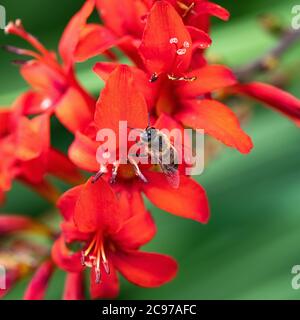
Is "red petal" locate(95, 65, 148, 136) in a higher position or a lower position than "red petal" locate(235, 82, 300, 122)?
lower

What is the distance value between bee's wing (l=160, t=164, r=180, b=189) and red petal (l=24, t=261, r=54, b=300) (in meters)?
0.32

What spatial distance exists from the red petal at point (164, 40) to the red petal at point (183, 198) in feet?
0.45

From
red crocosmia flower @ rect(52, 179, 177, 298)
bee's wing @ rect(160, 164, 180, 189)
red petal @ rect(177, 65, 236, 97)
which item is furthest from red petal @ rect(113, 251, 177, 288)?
red petal @ rect(177, 65, 236, 97)

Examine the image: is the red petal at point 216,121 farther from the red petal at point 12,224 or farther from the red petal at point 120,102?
the red petal at point 12,224

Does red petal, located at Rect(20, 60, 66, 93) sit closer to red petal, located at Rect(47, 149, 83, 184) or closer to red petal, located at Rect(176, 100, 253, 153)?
red petal, located at Rect(47, 149, 83, 184)

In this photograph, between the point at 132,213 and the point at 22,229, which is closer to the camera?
the point at 132,213

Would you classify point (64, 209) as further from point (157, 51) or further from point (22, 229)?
point (22, 229)

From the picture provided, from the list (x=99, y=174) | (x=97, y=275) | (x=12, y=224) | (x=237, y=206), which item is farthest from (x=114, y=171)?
(x=237, y=206)

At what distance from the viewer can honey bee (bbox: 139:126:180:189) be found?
35.2 inches

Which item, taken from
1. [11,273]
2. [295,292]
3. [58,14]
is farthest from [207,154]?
[58,14]

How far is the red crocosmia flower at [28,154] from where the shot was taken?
1055 millimetres

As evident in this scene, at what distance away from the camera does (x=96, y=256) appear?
0.96 m

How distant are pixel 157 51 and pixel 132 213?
0.69 feet
